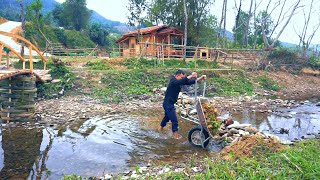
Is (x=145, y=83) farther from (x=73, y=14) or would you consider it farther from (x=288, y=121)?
(x=73, y=14)

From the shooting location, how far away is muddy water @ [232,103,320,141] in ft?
30.8

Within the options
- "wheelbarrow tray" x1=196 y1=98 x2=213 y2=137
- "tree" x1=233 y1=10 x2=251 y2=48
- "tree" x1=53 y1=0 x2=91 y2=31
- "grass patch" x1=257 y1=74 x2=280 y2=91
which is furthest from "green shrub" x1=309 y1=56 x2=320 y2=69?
"tree" x1=53 y1=0 x2=91 y2=31

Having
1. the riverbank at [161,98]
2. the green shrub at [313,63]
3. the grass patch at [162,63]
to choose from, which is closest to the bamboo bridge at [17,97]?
the riverbank at [161,98]

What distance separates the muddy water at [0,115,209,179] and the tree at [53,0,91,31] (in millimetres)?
41638

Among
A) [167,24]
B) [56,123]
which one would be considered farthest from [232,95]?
[167,24]

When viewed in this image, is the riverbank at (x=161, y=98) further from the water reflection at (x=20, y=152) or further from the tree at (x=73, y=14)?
the tree at (x=73, y=14)

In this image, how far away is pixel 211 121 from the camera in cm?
734

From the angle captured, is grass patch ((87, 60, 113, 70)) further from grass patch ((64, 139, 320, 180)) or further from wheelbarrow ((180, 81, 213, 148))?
grass patch ((64, 139, 320, 180))

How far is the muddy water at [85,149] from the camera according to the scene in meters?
6.05

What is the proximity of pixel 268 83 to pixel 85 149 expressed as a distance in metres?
17.1

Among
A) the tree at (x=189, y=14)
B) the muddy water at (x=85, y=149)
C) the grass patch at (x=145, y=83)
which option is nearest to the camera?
the muddy water at (x=85, y=149)

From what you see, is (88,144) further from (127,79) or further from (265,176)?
(127,79)

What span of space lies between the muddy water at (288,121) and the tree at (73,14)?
4143 centimetres

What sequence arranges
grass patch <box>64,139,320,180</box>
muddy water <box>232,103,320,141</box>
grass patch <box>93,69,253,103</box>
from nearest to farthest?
grass patch <box>64,139,320,180</box> < muddy water <box>232,103,320,141</box> < grass patch <box>93,69,253,103</box>
